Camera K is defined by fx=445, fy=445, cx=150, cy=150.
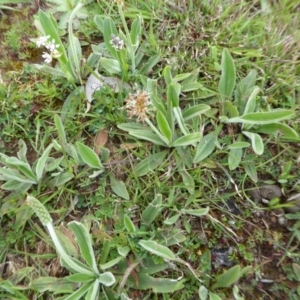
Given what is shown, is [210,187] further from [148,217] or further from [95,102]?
[95,102]

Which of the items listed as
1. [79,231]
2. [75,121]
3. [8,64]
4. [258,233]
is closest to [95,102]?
[75,121]

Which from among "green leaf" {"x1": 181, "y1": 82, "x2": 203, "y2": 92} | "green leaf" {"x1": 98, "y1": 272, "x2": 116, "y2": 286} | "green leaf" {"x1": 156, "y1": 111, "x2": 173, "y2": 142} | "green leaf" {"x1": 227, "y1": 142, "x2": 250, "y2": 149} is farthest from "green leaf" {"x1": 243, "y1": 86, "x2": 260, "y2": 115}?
"green leaf" {"x1": 98, "y1": 272, "x2": 116, "y2": 286}

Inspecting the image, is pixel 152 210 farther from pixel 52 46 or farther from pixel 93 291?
pixel 52 46

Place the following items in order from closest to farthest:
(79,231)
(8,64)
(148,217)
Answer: (79,231) < (148,217) < (8,64)

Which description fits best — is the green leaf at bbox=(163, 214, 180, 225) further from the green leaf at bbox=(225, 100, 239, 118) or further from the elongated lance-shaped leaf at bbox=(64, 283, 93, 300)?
the green leaf at bbox=(225, 100, 239, 118)

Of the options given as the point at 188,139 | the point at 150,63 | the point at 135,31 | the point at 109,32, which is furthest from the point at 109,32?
the point at 188,139

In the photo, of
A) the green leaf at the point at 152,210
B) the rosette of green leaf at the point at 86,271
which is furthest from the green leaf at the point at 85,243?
the green leaf at the point at 152,210
